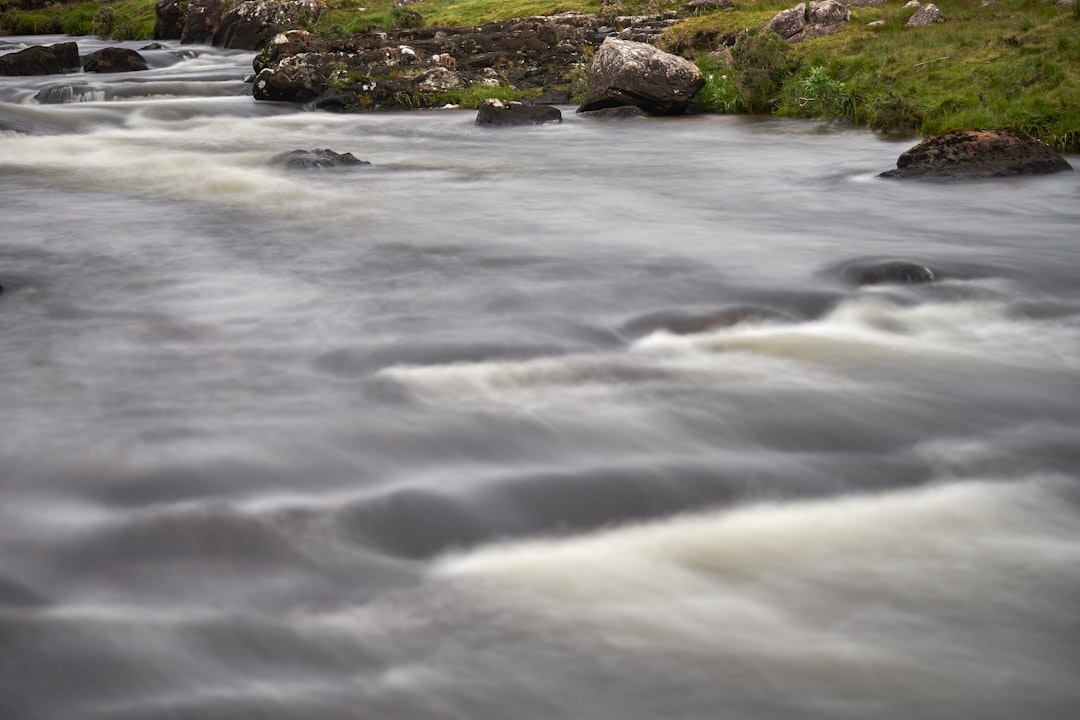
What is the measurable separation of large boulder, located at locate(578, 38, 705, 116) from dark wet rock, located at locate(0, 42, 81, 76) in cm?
1446

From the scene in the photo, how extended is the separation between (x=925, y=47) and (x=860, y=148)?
413 cm

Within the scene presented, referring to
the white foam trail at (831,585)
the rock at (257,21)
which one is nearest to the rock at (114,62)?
the rock at (257,21)

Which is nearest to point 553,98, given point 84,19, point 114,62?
point 114,62

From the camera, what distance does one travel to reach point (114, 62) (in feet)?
80.6

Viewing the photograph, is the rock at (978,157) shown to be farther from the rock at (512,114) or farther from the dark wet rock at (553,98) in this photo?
the dark wet rock at (553,98)

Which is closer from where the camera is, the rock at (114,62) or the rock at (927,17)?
the rock at (927,17)

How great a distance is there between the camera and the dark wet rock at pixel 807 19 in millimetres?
20453

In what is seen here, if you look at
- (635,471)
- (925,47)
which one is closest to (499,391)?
(635,471)

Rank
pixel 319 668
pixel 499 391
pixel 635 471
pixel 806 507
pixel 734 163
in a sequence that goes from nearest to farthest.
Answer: pixel 319 668, pixel 806 507, pixel 635 471, pixel 499 391, pixel 734 163

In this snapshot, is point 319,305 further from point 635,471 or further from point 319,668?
point 319,668

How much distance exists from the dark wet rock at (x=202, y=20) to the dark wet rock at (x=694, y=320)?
29460mm

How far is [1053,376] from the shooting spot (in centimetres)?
514

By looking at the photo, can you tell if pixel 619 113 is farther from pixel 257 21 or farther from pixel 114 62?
pixel 257 21

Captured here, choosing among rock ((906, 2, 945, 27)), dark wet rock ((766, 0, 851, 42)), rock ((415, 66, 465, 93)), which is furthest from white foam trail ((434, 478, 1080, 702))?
dark wet rock ((766, 0, 851, 42))
